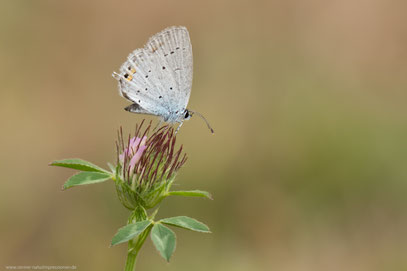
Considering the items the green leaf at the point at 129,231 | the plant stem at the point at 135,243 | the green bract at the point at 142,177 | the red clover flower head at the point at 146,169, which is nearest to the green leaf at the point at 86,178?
the green bract at the point at 142,177

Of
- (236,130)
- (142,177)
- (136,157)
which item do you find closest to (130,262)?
(142,177)

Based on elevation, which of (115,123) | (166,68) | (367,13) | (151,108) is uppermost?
(367,13)

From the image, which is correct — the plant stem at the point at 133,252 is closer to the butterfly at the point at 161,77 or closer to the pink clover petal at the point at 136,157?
the pink clover petal at the point at 136,157

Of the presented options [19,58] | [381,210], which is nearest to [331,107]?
[381,210]

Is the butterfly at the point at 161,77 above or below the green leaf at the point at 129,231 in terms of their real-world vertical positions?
above

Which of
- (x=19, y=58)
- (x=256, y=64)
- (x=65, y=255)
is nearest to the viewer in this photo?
(x=65, y=255)

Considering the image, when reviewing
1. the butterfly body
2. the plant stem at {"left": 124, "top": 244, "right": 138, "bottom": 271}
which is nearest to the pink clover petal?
the plant stem at {"left": 124, "top": 244, "right": 138, "bottom": 271}

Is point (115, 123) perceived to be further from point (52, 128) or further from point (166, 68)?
point (166, 68)

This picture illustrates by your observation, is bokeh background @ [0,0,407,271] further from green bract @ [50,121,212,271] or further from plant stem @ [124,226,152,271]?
plant stem @ [124,226,152,271]
